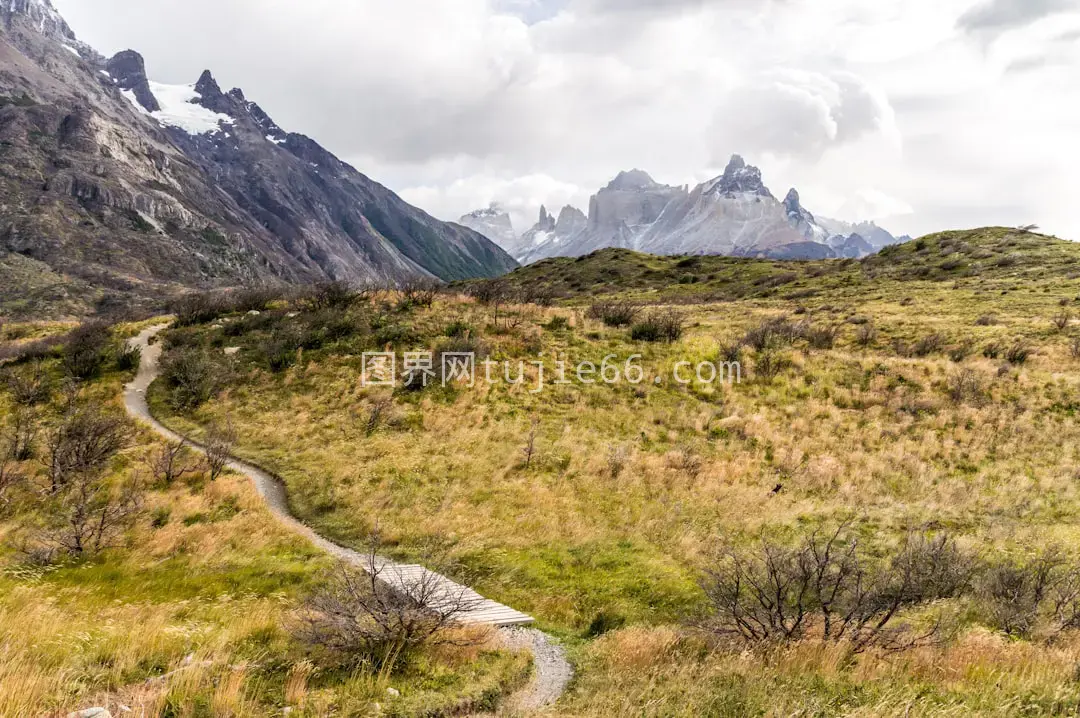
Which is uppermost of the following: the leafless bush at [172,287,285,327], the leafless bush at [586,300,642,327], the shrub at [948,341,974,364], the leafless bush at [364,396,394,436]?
the leafless bush at [172,287,285,327]

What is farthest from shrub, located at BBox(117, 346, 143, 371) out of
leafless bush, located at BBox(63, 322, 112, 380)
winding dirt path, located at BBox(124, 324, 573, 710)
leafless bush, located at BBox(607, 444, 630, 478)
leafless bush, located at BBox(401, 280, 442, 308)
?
leafless bush, located at BBox(607, 444, 630, 478)

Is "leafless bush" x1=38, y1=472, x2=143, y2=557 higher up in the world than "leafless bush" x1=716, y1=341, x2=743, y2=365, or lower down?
lower down

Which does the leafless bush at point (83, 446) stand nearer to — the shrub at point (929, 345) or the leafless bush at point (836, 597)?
the leafless bush at point (836, 597)

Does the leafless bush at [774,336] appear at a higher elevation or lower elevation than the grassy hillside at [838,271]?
lower

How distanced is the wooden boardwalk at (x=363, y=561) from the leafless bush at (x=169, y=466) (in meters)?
1.41

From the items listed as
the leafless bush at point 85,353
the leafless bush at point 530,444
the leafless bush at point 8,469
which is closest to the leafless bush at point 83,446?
the leafless bush at point 8,469

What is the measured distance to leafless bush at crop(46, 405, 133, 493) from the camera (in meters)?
16.6

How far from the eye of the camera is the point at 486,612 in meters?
10.1

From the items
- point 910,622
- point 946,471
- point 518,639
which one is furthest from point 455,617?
point 946,471

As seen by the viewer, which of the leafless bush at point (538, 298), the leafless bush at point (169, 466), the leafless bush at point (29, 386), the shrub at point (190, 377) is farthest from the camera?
the leafless bush at point (538, 298)

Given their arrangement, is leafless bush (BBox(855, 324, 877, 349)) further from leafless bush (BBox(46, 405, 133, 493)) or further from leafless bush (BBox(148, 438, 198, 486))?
leafless bush (BBox(46, 405, 133, 493))

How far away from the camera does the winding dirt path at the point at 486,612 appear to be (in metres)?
7.59

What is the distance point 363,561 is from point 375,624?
5.10 meters

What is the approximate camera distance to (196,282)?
173 metres
